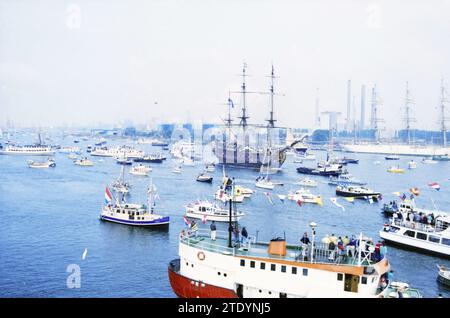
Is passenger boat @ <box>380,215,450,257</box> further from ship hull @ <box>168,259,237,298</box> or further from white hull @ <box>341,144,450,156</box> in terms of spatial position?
white hull @ <box>341,144,450,156</box>

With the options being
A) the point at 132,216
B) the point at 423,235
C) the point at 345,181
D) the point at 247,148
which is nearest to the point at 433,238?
the point at 423,235

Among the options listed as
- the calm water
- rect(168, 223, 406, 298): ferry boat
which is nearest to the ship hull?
rect(168, 223, 406, 298): ferry boat

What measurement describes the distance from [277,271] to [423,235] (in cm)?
592

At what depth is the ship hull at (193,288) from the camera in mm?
5777

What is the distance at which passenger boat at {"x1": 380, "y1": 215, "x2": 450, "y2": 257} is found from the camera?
9922mm

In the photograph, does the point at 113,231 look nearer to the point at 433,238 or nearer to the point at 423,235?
the point at 423,235

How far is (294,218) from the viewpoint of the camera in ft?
45.2

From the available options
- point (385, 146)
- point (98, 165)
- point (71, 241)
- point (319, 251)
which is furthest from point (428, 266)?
point (385, 146)

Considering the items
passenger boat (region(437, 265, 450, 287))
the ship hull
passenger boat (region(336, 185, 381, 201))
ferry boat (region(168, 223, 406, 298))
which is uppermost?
ferry boat (region(168, 223, 406, 298))

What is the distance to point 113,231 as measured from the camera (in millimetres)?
11688

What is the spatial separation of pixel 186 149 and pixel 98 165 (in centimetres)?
1070

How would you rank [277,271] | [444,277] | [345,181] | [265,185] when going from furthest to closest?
[345,181] → [265,185] → [444,277] → [277,271]

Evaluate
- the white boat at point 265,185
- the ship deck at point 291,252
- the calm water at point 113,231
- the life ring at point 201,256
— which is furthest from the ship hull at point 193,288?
the white boat at point 265,185
